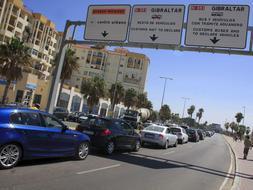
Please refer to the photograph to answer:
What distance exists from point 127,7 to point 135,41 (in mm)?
2096

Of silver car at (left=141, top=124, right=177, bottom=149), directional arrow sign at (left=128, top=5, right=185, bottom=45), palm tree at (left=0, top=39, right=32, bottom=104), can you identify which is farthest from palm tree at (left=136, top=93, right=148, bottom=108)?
directional arrow sign at (left=128, top=5, right=185, bottom=45)

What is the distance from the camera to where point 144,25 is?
16609 mm

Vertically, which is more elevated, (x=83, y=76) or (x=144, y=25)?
(x=83, y=76)

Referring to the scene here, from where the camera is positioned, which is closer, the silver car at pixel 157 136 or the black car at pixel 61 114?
the silver car at pixel 157 136

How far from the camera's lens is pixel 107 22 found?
17.5 m

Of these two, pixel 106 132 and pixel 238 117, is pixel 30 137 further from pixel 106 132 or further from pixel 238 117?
pixel 238 117

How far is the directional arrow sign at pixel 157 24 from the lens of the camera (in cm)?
1603

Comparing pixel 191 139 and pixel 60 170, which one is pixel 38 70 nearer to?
pixel 191 139

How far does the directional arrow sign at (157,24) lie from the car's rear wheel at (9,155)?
996 cm

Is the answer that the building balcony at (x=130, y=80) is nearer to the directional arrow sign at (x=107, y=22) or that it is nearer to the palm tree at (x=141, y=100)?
the palm tree at (x=141, y=100)

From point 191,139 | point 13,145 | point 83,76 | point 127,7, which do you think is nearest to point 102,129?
point 13,145

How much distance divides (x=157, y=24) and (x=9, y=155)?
10756mm

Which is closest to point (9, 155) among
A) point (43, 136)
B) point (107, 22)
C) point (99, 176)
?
point (43, 136)

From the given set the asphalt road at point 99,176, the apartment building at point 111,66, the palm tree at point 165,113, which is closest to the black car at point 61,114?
the asphalt road at point 99,176
